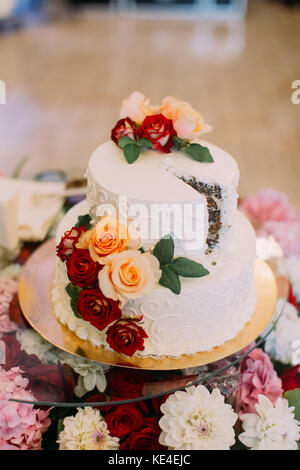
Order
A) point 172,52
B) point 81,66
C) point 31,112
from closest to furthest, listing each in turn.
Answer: point 31,112 → point 81,66 → point 172,52

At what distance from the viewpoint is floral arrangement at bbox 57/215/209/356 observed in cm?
153

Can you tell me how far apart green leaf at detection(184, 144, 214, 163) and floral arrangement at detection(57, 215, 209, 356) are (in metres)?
0.39

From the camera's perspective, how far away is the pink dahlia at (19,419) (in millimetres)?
1638

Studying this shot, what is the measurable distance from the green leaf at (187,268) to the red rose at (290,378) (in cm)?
66

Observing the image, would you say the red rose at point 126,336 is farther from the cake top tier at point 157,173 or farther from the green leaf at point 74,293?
the cake top tier at point 157,173

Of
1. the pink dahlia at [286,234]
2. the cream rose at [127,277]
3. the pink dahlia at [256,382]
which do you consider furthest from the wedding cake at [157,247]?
the pink dahlia at [286,234]

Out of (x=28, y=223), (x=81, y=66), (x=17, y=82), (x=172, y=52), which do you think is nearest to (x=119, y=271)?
(x=28, y=223)

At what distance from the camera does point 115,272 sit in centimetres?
152

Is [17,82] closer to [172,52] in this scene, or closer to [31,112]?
[31,112]

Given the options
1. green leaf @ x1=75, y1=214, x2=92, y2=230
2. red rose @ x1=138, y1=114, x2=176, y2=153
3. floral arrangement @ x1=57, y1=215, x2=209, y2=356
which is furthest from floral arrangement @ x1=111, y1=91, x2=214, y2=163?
floral arrangement @ x1=57, y1=215, x2=209, y2=356

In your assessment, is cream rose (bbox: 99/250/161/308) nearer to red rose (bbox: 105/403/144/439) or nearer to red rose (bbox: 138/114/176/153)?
red rose (bbox: 105/403/144/439)
